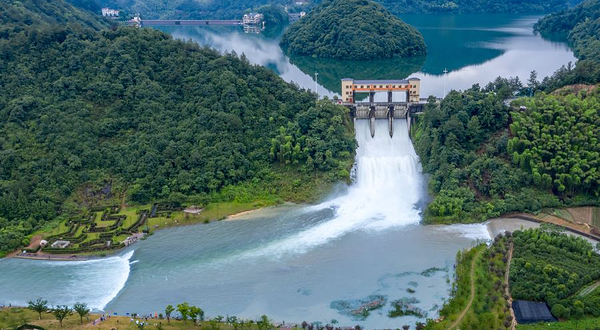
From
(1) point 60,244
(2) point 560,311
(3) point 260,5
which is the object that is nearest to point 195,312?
(1) point 60,244

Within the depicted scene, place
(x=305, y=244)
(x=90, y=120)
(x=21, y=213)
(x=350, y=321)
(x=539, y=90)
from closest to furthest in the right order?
(x=350, y=321) → (x=305, y=244) → (x=21, y=213) → (x=90, y=120) → (x=539, y=90)

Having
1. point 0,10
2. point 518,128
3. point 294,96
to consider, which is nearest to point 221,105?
point 294,96

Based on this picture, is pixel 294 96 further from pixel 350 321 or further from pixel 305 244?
pixel 350 321

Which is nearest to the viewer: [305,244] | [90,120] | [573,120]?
[305,244]

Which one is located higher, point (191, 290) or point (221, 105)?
point (221, 105)

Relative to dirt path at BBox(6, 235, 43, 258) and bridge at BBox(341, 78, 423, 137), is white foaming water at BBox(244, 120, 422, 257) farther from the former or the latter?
dirt path at BBox(6, 235, 43, 258)

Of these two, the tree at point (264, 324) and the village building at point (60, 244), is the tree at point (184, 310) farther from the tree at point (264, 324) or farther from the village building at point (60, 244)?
the village building at point (60, 244)
